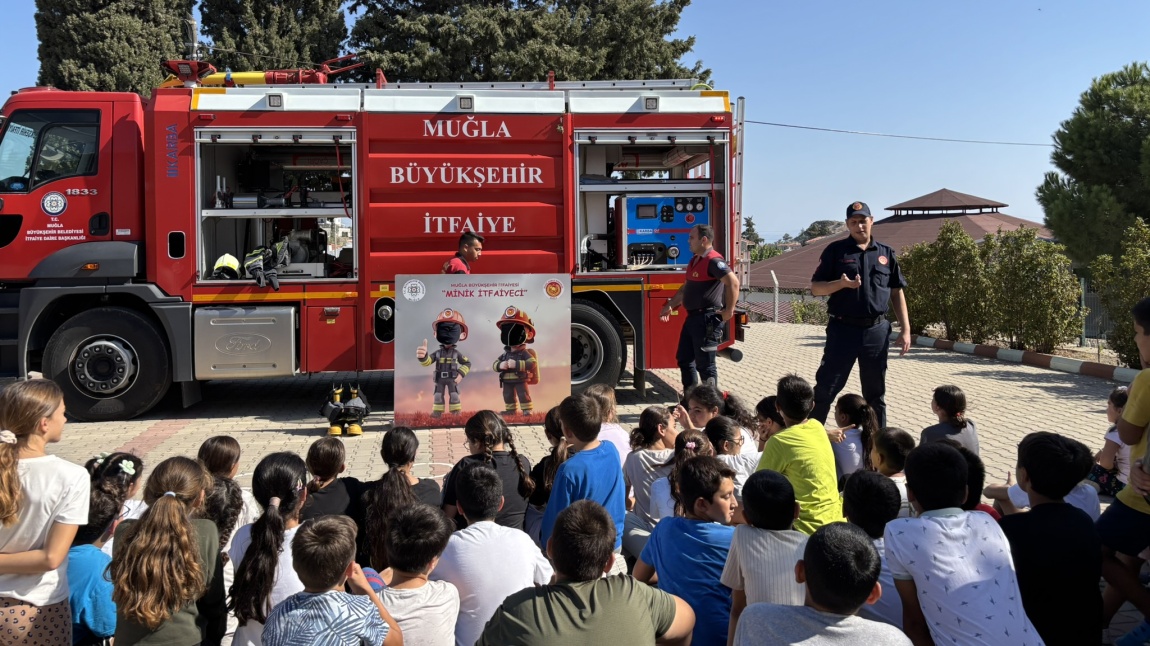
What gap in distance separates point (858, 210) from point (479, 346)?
3633mm

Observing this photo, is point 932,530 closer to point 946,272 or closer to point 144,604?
point 144,604

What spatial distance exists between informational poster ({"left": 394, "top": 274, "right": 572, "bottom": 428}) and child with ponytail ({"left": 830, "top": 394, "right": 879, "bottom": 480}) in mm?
3839

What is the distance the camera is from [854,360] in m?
6.88

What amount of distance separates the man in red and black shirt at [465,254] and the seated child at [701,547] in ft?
17.8

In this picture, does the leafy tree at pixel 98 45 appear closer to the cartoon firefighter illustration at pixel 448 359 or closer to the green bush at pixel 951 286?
the cartoon firefighter illustration at pixel 448 359

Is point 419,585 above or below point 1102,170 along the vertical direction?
below

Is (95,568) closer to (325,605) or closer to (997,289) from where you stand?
(325,605)

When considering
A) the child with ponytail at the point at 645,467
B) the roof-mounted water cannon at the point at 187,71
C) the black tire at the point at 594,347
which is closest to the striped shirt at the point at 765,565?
the child with ponytail at the point at 645,467

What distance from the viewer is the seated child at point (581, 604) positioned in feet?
8.80

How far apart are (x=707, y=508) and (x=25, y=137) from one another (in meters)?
8.28

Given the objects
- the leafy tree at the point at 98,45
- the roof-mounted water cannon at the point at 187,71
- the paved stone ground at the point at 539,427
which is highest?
the leafy tree at the point at 98,45

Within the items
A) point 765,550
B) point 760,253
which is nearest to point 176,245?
point 765,550

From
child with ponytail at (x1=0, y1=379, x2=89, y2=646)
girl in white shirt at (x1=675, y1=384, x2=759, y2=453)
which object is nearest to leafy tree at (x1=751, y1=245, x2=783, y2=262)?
girl in white shirt at (x1=675, y1=384, x2=759, y2=453)

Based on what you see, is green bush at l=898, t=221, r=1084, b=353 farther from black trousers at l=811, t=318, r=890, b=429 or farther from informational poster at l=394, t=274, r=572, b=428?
informational poster at l=394, t=274, r=572, b=428
